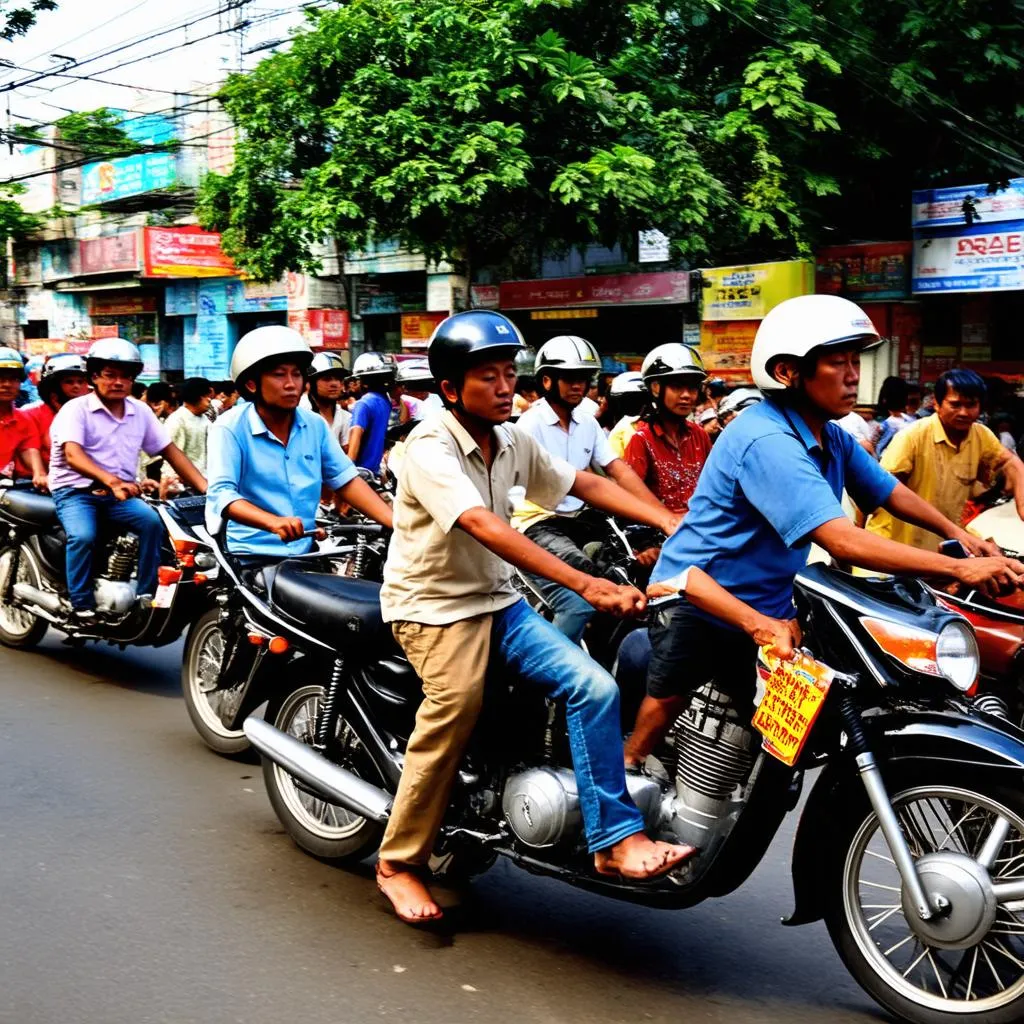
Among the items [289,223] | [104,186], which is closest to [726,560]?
[289,223]

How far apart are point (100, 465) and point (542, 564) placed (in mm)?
4360

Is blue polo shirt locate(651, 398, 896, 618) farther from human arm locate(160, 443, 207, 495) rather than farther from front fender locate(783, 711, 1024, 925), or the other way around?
human arm locate(160, 443, 207, 495)

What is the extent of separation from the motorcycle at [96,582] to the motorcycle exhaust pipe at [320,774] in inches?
49.7

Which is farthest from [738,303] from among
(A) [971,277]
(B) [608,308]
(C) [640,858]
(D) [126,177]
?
(D) [126,177]

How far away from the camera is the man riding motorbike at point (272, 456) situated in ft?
16.3

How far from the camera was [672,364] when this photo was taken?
5.96 m

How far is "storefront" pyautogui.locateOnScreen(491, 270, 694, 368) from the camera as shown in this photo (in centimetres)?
1886

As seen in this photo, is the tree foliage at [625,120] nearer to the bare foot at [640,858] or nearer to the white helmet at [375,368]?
the white helmet at [375,368]

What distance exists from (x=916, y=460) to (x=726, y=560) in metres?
3.03

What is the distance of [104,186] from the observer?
32.7m

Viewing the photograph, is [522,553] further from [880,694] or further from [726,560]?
[880,694]

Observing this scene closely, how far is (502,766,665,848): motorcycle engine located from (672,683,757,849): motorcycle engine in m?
0.09

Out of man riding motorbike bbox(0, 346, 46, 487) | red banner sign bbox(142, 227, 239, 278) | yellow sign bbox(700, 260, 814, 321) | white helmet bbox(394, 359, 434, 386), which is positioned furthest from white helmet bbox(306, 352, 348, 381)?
red banner sign bbox(142, 227, 239, 278)

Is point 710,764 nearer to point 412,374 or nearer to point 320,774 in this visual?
point 320,774
